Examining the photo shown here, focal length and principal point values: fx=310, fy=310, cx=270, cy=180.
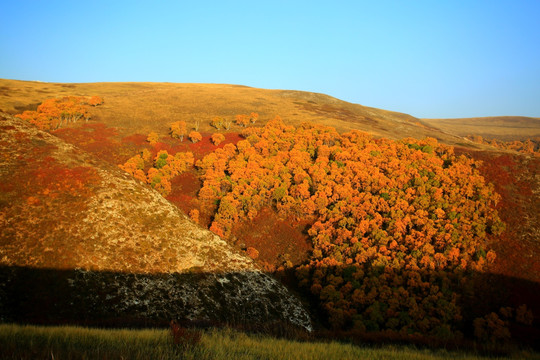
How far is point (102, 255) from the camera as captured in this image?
23.8m

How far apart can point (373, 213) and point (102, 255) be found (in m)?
39.9

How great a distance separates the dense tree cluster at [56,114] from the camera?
244 feet

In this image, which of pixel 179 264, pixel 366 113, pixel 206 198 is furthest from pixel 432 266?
pixel 366 113

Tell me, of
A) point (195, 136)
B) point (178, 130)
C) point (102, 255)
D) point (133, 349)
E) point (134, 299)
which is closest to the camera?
point (133, 349)

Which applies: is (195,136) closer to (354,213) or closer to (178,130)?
(178,130)

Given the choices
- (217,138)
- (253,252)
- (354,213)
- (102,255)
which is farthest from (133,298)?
(217,138)

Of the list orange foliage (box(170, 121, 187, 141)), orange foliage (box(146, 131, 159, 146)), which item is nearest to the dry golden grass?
orange foliage (box(170, 121, 187, 141))

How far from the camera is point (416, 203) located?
49.9 meters

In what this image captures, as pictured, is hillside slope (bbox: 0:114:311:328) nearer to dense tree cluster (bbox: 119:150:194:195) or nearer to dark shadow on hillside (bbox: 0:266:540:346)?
dark shadow on hillside (bbox: 0:266:540:346)

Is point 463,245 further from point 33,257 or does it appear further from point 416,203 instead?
point 33,257

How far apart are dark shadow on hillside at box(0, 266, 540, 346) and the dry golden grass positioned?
201 ft

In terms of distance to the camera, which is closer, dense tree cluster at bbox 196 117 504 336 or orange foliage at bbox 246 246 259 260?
dense tree cluster at bbox 196 117 504 336

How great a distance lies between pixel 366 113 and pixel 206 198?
312 feet

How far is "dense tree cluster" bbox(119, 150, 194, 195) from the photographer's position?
58.7 metres
